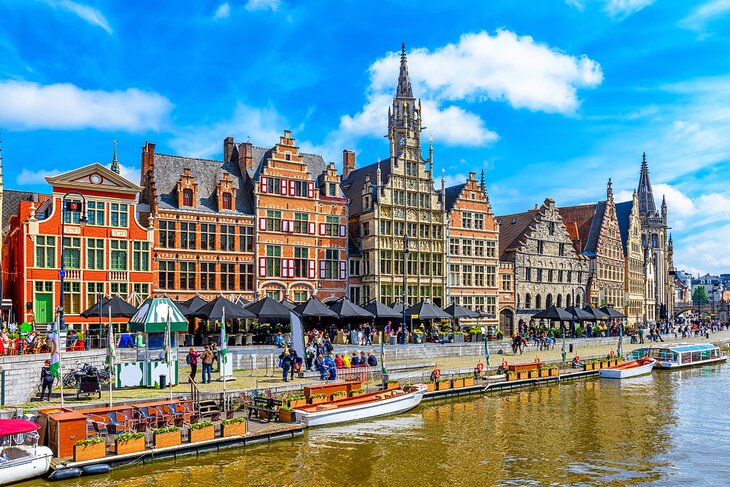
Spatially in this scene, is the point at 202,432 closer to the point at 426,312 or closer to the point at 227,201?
the point at 426,312

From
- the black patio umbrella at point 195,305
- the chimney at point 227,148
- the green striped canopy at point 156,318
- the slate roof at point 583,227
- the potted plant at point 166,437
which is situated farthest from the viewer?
the slate roof at point 583,227

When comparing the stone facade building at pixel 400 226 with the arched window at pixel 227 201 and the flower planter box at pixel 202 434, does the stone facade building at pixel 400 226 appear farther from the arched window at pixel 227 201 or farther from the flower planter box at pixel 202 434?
the flower planter box at pixel 202 434

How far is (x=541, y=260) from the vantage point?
6712 centimetres

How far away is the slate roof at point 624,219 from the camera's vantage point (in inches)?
3322

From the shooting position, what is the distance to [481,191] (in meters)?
61.5

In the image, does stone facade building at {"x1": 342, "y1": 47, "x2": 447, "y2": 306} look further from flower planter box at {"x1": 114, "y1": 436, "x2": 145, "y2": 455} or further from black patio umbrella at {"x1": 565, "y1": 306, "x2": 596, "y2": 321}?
flower planter box at {"x1": 114, "y1": 436, "x2": 145, "y2": 455}

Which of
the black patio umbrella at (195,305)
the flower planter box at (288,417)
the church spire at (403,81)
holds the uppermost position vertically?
the church spire at (403,81)

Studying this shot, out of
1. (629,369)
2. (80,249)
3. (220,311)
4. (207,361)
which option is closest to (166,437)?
(207,361)

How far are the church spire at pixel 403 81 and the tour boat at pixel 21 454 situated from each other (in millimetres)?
53186

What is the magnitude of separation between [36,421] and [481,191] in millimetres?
46326

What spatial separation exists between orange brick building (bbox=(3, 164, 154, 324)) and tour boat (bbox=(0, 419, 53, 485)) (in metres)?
20.3

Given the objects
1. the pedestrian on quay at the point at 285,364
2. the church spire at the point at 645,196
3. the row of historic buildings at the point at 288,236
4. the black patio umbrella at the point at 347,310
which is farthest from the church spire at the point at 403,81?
the church spire at the point at 645,196

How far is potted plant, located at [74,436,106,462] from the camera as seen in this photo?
1933 centimetres

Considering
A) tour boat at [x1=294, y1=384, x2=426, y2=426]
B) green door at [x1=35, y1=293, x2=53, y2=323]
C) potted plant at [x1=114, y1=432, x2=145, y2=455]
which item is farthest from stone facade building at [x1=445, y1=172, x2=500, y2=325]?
potted plant at [x1=114, y1=432, x2=145, y2=455]
